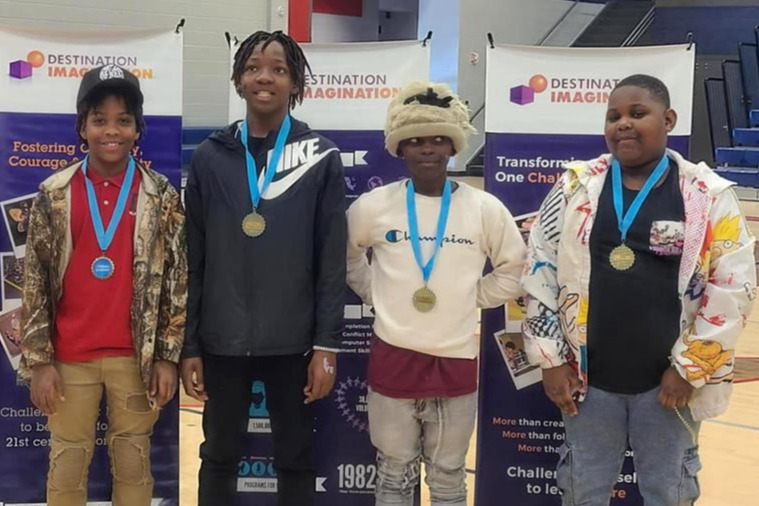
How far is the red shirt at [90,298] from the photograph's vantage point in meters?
2.30

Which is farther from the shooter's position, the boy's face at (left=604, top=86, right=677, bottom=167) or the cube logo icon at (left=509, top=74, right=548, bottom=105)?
the cube logo icon at (left=509, top=74, right=548, bottom=105)

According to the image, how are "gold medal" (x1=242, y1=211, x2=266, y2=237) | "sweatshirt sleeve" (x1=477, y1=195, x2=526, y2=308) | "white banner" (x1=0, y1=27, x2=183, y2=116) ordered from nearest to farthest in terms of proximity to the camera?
1. "gold medal" (x1=242, y1=211, x2=266, y2=237)
2. "sweatshirt sleeve" (x1=477, y1=195, x2=526, y2=308)
3. "white banner" (x1=0, y1=27, x2=183, y2=116)

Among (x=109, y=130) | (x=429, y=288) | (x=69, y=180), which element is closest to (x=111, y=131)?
(x=109, y=130)

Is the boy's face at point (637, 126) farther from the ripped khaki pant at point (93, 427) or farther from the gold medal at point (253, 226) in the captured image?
the ripped khaki pant at point (93, 427)

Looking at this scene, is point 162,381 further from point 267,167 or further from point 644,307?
point 644,307

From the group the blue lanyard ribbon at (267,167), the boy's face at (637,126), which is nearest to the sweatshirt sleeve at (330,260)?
the blue lanyard ribbon at (267,167)

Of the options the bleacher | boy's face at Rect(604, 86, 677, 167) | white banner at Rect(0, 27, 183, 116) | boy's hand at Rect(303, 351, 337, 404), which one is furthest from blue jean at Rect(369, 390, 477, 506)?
the bleacher

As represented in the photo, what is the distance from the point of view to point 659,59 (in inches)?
101

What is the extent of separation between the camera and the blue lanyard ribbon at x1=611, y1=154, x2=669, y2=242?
7.01ft

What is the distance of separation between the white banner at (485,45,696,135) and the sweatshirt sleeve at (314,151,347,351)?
553mm

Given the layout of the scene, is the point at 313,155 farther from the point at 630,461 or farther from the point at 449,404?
the point at 630,461

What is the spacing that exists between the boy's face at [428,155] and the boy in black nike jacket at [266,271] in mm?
194

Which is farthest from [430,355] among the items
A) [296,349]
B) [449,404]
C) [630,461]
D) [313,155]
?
[630,461]

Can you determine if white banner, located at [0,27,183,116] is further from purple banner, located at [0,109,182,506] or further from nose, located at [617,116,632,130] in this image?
nose, located at [617,116,632,130]
